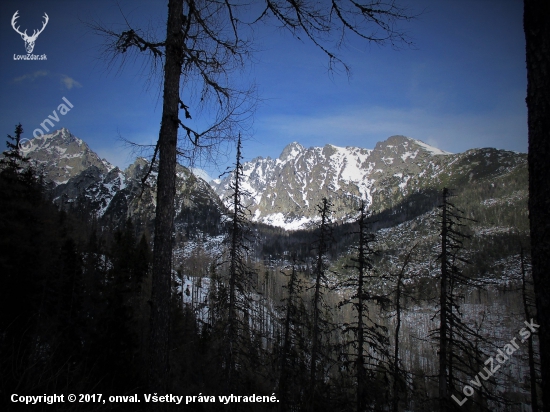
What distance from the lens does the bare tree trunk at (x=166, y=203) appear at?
364 cm

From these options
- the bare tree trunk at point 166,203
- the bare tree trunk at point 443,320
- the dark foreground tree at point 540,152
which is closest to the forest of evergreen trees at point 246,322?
the bare tree trunk at point 443,320

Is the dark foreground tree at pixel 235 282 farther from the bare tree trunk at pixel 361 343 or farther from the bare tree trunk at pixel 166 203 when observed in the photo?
the bare tree trunk at pixel 166 203

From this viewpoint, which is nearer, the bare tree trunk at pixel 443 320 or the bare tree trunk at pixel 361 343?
the bare tree trunk at pixel 443 320

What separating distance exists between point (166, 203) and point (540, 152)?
4.09m

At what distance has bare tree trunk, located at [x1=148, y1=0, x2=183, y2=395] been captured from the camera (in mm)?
3637

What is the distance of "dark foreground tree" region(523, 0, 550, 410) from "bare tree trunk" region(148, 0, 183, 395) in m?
3.95

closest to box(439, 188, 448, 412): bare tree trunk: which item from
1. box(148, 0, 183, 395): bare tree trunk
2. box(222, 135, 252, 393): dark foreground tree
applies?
box(222, 135, 252, 393): dark foreground tree

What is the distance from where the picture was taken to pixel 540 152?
1.86m

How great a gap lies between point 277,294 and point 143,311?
2023 inches

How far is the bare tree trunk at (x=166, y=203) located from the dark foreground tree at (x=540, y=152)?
3951 millimetres

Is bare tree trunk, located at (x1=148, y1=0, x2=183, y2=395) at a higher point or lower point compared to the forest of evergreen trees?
higher

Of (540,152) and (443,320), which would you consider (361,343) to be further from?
(540,152)

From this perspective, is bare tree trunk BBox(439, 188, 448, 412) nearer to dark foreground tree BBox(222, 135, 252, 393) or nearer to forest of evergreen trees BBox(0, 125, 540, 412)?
forest of evergreen trees BBox(0, 125, 540, 412)

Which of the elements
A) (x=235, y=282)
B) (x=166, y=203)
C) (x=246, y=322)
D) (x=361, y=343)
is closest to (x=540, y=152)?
(x=166, y=203)
